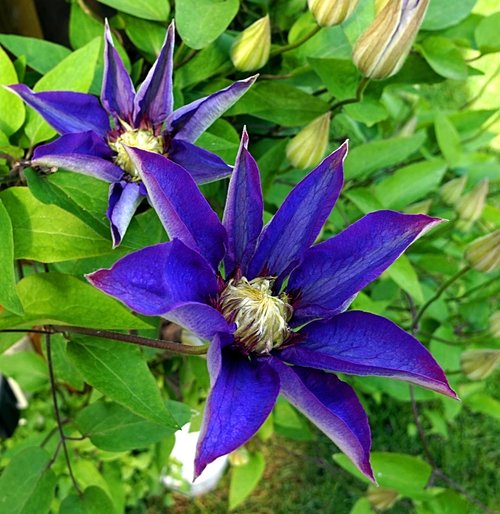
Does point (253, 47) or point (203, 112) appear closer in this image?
point (203, 112)

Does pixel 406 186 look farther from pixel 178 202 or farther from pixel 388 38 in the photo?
pixel 178 202

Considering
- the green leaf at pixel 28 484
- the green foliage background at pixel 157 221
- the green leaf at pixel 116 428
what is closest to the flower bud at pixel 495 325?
the green foliage background at pixel 157 221

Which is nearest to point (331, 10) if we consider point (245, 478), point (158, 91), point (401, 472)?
point (158, 91)

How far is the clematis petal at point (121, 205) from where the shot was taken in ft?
1.27

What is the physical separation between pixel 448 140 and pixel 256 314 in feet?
1.86

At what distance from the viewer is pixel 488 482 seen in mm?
1361

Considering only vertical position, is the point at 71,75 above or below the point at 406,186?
above

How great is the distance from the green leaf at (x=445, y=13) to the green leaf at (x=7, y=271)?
453 mm

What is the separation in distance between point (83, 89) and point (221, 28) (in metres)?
0.13

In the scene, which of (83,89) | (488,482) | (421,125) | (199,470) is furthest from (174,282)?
(488,482)

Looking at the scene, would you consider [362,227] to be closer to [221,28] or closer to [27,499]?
[221,28]

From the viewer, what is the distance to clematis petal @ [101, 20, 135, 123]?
1.45 ft

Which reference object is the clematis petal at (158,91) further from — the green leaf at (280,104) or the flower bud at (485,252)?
the flower bud at (485,252)

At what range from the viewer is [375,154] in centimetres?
72
